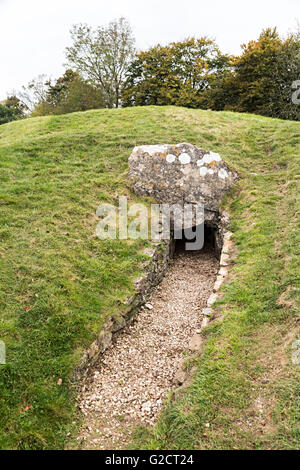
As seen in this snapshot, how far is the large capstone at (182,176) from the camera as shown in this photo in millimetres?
12984

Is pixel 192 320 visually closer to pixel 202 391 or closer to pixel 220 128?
pixel 202 391

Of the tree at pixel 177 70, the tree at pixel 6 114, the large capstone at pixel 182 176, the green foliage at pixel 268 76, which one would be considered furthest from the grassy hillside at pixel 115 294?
the tree at pixel 6 114

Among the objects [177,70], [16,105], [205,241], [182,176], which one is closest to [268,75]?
[177,70]

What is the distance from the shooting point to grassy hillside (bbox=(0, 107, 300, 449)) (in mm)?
5484

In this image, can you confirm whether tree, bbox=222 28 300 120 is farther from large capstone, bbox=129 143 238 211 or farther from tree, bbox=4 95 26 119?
tree, bbox=4 95 26 119

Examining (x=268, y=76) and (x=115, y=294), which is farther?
(x=268, y=76)

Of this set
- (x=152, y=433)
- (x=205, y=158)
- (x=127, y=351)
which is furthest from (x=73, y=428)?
(x=205, y=158)

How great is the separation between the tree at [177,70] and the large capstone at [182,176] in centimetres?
1866

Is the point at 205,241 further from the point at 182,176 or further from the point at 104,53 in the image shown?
the point at 104,53

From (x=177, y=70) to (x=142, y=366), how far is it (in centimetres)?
3125

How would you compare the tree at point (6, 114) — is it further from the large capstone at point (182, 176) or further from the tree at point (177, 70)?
the large capstone at point (182, 176)

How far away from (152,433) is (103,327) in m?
2.81

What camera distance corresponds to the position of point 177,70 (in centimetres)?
3020

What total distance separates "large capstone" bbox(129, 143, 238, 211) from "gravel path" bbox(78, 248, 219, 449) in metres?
4.03
